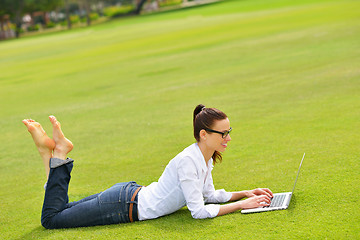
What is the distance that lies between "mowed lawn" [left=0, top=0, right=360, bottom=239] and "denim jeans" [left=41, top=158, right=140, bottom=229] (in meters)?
0.10

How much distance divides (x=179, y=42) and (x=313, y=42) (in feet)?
31.1

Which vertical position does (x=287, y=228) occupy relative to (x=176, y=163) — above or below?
below

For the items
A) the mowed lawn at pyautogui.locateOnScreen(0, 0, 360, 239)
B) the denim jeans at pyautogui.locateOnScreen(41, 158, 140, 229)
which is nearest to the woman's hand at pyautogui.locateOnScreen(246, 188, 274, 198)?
the mowed lawn at pyautogui.locateOnScreen(0, 0, 360, 239)

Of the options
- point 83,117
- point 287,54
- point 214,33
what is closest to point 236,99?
point 83,117

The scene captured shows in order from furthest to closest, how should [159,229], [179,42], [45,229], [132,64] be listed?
[179,42] → [132,64] → [45,229] → [159,229]

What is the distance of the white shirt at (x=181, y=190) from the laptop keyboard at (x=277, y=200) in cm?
56

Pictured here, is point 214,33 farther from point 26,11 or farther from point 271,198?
point 26,11

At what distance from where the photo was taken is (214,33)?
97.7ft

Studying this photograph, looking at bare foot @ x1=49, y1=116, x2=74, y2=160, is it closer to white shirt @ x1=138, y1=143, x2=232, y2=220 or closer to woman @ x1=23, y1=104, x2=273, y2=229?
woman @ x1=23, y1=104, x2=273, y2=229

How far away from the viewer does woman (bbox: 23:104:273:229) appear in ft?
16.3

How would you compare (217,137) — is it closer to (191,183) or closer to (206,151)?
(206,151)

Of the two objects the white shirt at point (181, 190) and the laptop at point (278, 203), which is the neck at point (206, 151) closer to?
the white shirt at point (181, 190)

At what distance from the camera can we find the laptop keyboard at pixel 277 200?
5.19m

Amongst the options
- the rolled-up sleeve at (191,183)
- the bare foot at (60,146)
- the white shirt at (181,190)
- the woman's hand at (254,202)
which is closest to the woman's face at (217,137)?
the white shirt at (181,190)
